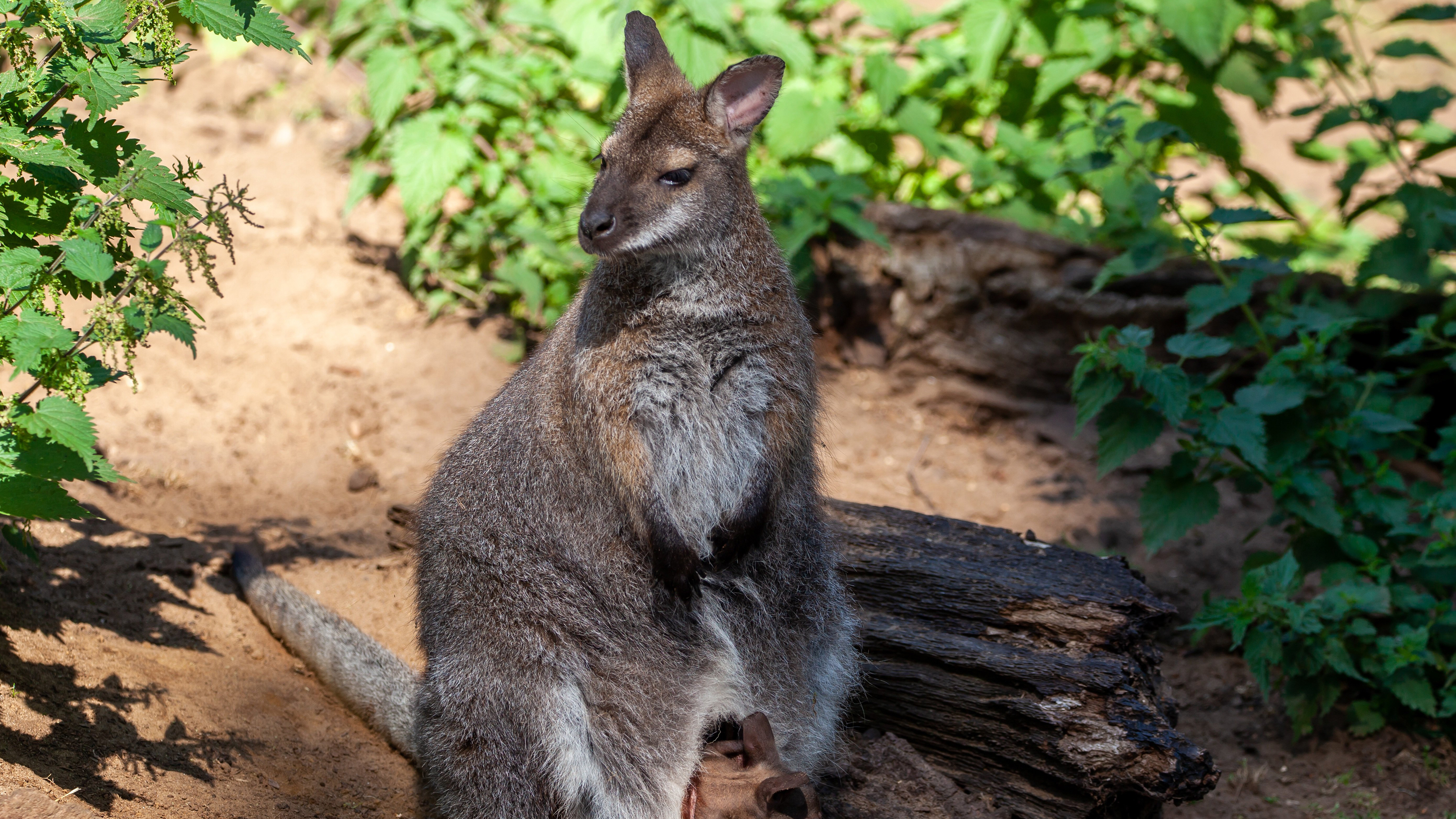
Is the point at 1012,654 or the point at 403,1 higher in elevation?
the point at 403,1

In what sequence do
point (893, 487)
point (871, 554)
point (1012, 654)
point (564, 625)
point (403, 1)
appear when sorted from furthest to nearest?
point (403, 1) → point (893, 487) → point (871, 554) → point (1012, 654) → point (564, 625)

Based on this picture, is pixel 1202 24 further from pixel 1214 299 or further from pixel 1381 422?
pixel 1381 422

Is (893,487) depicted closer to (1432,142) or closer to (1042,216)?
(1042,216)

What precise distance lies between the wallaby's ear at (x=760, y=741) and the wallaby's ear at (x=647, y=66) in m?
2.15

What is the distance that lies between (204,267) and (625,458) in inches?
53.9

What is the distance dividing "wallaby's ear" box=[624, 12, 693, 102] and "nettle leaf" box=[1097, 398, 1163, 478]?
2.41m

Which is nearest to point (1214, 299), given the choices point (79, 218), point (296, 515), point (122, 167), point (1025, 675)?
point (1025, 675)

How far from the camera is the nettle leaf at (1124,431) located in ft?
15.0

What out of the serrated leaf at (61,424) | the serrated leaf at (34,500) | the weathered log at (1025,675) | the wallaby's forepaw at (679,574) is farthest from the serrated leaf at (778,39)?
the serrated leaf at (34,500)

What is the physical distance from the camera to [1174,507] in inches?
181

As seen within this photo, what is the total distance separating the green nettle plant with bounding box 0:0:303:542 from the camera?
2826mm

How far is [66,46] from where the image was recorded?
2963 mm

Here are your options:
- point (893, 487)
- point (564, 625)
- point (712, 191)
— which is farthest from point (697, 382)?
point (893, 487)

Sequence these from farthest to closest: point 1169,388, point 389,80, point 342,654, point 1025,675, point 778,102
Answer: point 778,102 < point 389,80 < point 1169,388 < point 342,654 < point 1025,675
